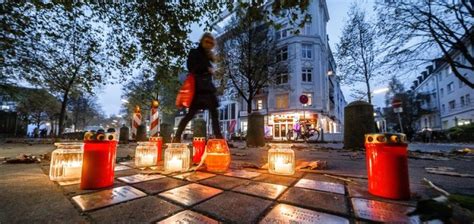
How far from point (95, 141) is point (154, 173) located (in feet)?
3.24

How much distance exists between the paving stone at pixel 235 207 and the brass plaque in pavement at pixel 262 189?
0.46 ft

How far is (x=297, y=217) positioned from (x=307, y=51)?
93.2 feet

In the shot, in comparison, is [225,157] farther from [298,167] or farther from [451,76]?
[451,76]

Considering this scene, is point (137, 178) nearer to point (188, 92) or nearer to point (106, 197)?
point (106, 197)

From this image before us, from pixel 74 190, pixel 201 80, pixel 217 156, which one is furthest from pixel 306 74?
pixel 74 190

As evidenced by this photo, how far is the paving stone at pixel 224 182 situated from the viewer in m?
2.23

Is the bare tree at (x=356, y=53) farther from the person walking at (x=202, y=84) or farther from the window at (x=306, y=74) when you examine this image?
the person walking at (x=202, y=84)

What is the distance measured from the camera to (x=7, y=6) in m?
6.96

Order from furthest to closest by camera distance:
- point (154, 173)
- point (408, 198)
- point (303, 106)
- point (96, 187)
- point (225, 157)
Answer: point (303, 106)
point (225, 157)
point (154, 173)
point (96, 187)
point (408, 198)

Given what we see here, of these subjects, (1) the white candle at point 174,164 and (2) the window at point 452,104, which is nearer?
(1) the white candle at point 174,164

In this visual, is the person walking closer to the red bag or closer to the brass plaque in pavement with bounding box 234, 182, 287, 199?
the red bag

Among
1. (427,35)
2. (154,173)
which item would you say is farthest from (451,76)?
(154,173)

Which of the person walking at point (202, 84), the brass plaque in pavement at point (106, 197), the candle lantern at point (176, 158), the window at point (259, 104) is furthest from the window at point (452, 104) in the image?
the brass plaque in pavement at point (106, 197)

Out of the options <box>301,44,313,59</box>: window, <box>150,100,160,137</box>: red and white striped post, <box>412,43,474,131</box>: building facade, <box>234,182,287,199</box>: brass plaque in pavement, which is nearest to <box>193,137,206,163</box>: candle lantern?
<box>234,182,287,199</box>: brass plaque in pavement
